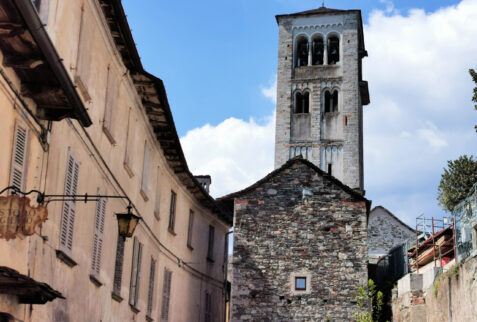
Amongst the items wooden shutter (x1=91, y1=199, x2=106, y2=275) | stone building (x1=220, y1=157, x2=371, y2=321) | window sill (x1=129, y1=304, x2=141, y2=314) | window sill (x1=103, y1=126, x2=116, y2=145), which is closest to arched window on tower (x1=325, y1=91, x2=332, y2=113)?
stone building (x1=220, y1=157, x2=371, y2=321)

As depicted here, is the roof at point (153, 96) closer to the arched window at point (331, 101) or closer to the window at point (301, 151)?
the window at point (301, 151)

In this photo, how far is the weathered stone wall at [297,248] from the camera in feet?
77.5

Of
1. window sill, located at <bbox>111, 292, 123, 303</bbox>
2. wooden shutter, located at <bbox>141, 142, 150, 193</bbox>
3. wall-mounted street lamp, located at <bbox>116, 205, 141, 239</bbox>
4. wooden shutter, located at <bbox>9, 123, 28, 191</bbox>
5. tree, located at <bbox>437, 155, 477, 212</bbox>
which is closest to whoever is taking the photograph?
wooden shutter, located at <bbox>9, 123, 28, 191</bbox>

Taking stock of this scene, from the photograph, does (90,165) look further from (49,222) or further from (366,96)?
(366,96)

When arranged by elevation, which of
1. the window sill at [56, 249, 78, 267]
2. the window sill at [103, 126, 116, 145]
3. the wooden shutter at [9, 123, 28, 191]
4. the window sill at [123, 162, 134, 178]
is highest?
the window sill at [103, 126, 116, 145]

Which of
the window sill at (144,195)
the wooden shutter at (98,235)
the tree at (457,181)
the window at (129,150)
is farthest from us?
the tree at (457,181)

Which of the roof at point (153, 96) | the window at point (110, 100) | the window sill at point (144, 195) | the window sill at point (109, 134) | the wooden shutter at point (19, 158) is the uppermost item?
the roof at point (153, 96)

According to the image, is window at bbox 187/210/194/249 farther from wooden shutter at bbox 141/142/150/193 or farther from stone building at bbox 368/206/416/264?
stone building at bbox 368/206/416/264

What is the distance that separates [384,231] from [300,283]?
14.9m

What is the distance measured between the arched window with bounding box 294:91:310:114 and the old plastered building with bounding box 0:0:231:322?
25180mm

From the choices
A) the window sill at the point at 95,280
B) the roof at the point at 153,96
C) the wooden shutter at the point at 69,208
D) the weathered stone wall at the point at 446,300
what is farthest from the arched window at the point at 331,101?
the wooden shutter at the point at 69,208

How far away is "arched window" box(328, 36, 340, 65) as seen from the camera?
48.6m

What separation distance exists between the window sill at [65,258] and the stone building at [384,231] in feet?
90.0

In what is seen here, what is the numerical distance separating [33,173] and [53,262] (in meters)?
1.55
